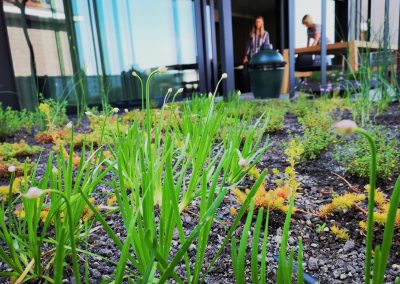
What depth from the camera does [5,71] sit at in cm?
397

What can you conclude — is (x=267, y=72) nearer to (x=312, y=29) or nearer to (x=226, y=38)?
(x=226, y=38)

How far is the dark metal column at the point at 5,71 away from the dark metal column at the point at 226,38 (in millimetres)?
2618

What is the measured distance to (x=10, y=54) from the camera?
3980mm

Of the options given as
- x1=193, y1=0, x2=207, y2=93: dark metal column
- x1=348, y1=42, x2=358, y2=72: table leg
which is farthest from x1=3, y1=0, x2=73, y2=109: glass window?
x1=348, y1=42, x2=358, y2=72: table leg

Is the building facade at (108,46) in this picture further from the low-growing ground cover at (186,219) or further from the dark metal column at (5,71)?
the low-growing ground cover at (186,219)

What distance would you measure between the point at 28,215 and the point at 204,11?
16.0ft

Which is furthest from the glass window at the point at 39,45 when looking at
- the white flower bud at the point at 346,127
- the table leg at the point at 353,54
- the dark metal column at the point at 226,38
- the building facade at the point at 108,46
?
A: the white flower bud at the point at 346,127

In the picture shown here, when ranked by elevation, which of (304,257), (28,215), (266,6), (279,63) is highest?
(266,6)

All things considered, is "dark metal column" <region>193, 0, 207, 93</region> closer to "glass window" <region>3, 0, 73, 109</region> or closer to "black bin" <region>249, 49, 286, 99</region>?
"black bin" <region>249, 49, 286, 99</region>

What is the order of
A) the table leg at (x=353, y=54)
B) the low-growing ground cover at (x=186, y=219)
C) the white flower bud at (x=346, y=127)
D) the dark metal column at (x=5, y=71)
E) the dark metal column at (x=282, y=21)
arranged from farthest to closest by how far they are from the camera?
the dark metal column at (x=282, y=21) → the table leg at (x=353, y=54) → the dark metal column at (x=5, y=71) → the low-growing ground cover at (x=186, y=219) → the white flower bud at (x=346, y=127)

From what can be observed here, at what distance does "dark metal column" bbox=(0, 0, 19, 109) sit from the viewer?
12.8 ft

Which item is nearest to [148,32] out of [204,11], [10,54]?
[204,11]

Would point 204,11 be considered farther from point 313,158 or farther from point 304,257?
point 304,257

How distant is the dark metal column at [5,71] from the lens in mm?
3902
